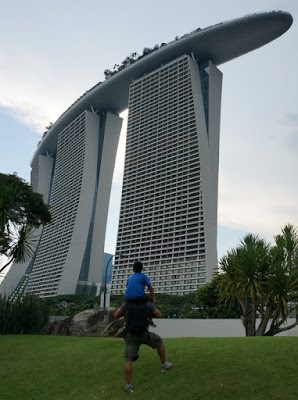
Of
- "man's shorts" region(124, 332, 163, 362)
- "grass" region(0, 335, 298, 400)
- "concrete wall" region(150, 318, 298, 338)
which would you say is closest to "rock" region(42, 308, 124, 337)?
"concrete wall" region(150, 318, 298, 338)

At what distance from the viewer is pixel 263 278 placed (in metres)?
17.2

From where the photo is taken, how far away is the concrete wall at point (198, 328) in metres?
22.4

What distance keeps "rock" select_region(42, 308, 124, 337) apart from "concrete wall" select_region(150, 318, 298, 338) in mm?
5164

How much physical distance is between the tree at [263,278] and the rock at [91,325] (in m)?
5.48

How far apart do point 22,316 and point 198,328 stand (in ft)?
35.3

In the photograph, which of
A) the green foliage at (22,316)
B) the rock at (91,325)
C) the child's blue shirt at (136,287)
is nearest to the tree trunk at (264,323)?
the rock at (91,325)

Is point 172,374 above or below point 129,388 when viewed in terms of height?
above

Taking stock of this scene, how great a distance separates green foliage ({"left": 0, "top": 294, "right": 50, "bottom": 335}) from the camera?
17.7 meters

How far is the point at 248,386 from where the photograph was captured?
251 inches

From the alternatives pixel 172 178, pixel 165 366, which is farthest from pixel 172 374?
pixel 172 178

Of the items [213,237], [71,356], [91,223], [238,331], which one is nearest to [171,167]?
[213,237]

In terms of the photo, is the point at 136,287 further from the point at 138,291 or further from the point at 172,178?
the point at 172,178

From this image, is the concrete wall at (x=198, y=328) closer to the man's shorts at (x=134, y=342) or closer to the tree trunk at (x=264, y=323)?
the tree trunk at (x=264, y=323)

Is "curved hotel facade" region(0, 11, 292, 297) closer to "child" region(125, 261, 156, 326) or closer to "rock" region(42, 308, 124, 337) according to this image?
"rock" region(42, 308, 124, 337)
